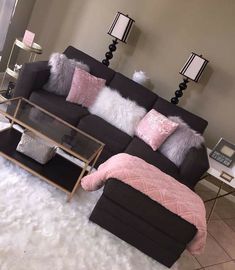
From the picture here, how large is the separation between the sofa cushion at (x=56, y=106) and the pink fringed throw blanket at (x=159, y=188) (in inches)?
31.8

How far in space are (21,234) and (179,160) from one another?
1711mm

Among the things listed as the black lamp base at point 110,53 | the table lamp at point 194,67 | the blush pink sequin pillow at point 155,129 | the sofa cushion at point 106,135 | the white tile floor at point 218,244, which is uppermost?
the table lamp at point 194,67

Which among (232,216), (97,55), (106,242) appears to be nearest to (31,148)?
(106,242)

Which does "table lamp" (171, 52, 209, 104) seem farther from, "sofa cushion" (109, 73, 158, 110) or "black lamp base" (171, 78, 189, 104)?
"sofa cushion" (109, 73, 158, 110)

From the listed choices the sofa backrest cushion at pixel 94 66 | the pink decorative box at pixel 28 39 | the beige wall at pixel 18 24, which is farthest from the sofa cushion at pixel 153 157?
the beige wall at pixel 18 24

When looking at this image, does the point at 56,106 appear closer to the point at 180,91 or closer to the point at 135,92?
the point at 135,92

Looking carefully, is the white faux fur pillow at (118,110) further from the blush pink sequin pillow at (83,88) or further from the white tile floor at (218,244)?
the white tile floor at (218,244)

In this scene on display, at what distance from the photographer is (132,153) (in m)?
2.92

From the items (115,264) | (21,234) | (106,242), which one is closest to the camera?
(21,234)

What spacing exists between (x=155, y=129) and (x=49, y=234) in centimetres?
157

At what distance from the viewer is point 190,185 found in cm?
288

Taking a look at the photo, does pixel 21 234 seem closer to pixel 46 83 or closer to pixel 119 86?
pixel 46 83

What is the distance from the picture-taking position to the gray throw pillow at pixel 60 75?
10.5 ft

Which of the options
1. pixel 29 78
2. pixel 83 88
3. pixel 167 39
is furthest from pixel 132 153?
pixel 167 39
